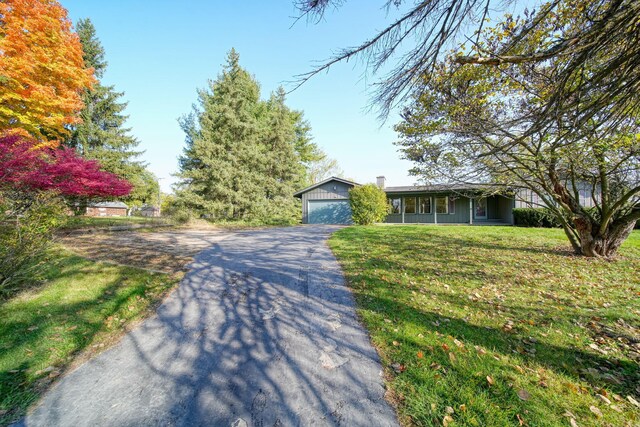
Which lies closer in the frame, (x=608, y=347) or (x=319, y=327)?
(x=608, y=347)

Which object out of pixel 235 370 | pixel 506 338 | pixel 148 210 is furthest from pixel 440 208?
pixel 148 210

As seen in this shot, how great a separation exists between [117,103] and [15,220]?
71.0 feet

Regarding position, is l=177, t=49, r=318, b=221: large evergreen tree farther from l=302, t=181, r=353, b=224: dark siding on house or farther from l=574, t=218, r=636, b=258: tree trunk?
l=574, t=218, r=636, b=258: tree trunk

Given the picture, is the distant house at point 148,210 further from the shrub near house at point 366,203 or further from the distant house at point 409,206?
the shrub near house at point 366,203

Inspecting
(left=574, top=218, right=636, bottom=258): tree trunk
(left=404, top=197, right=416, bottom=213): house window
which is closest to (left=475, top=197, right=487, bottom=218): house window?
(left=404, top=197, right=416, bottom=213): house window

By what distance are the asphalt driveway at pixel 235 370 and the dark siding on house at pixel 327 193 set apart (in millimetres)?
16341

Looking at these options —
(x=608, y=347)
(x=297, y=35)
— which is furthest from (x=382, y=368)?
(x=297, y=35)

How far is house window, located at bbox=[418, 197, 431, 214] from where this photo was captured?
20.2m

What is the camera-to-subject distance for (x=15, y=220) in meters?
4.22

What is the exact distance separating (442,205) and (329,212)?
9.03 meters

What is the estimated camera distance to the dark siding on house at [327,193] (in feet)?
66.6

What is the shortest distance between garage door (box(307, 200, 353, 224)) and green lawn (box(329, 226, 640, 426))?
14.0m

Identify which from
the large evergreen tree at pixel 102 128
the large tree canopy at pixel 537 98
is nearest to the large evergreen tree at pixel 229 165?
the large evergreen tree at pixel 102 128

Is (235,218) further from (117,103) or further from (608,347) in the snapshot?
(608,347)
